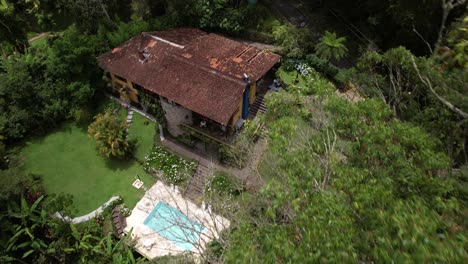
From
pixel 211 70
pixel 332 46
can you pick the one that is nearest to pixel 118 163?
pixel 211 70

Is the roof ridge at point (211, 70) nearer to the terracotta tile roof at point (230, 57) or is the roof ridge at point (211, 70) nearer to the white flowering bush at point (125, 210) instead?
the terracotta tile roof at point (230, 57)

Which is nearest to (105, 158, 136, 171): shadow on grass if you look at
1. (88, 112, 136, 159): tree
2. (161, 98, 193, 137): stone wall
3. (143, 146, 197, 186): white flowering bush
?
(88, 112, 136, 159): tree

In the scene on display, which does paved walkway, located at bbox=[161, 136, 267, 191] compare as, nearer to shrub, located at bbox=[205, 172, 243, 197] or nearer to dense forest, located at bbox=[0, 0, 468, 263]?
shrub, located at bbox=[205, 172, 243, 197]

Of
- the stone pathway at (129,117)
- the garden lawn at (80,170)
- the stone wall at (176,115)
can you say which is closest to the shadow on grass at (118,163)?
the garden lawn at (80,170)

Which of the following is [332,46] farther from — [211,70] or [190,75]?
[190,75]

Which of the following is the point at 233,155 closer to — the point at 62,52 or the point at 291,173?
the point at 291,173

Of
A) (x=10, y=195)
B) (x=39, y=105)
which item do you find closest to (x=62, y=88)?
(x=39, y=105)
